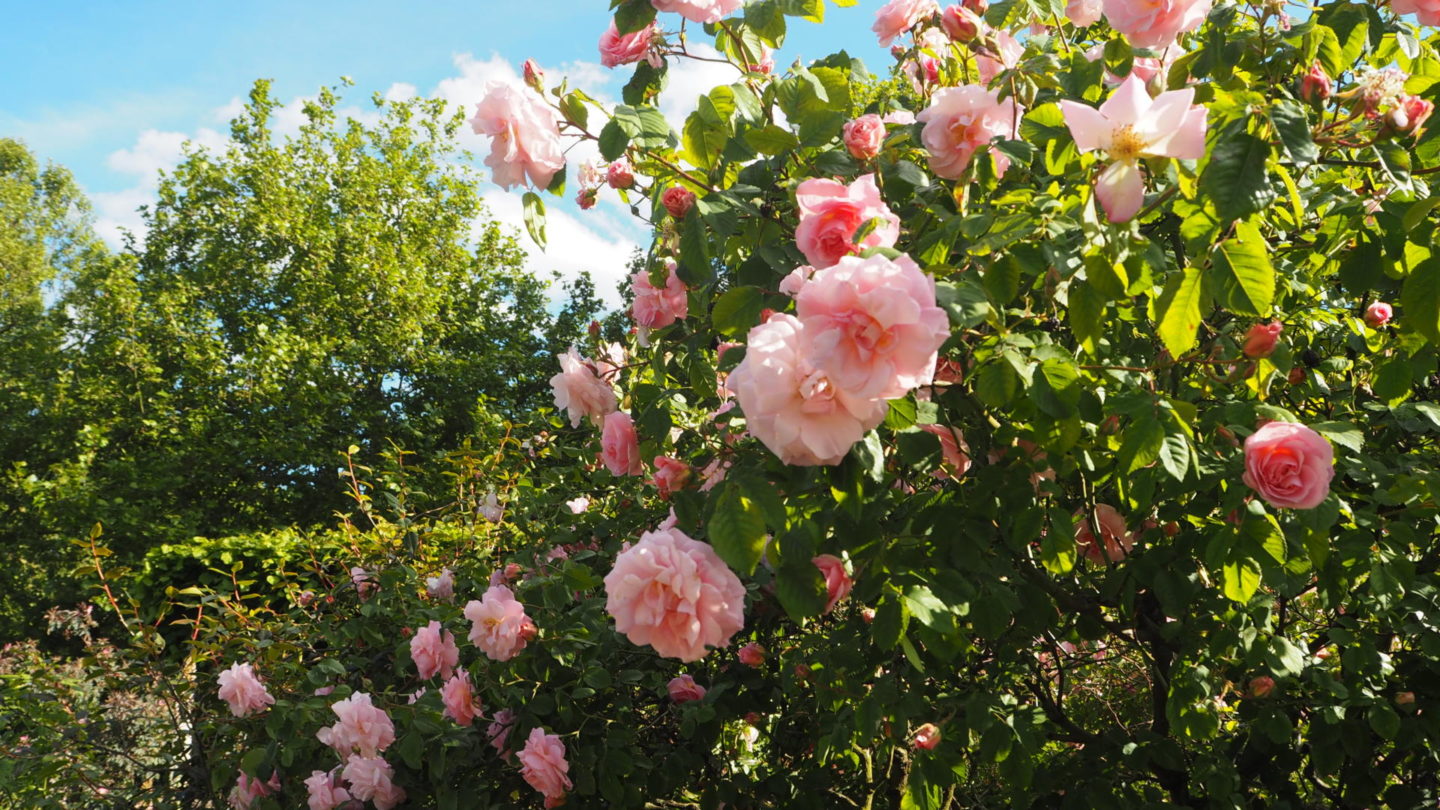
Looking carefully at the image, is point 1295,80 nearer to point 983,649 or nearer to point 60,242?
point 983,649

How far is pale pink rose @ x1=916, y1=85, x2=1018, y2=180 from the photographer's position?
1.61 metres

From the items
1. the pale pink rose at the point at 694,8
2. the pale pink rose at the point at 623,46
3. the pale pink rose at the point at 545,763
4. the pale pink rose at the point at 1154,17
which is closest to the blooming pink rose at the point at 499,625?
the pale pink rose at the point at 545,763

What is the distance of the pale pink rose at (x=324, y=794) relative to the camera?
2551 millimetres

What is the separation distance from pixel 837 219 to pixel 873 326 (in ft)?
1.16

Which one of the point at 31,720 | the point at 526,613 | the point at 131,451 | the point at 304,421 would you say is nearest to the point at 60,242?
the point at 131,451

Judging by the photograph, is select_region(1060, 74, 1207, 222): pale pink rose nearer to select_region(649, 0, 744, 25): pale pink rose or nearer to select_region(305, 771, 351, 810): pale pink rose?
select_region(649, 0, 744, 25): pale pink rose

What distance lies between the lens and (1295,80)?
6.27ft

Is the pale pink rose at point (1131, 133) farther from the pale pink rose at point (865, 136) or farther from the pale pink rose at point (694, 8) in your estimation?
the pale pink rose at point (694, 8)

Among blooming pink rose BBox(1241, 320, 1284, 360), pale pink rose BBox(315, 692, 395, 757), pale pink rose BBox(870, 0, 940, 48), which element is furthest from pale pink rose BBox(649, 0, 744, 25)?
pale pink rose BBox(315, 692, 395, 757)

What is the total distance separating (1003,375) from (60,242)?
1078 inches

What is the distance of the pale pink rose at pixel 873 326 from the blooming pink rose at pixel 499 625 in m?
1.39

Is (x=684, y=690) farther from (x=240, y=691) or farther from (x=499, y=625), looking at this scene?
(x=240, y=691)

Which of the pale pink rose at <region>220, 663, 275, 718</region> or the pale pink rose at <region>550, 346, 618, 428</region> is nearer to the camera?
the pale pink rose at <region>550, 346, 618, 428</region>

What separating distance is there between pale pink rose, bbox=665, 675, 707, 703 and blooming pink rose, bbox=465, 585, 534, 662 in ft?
1.38
